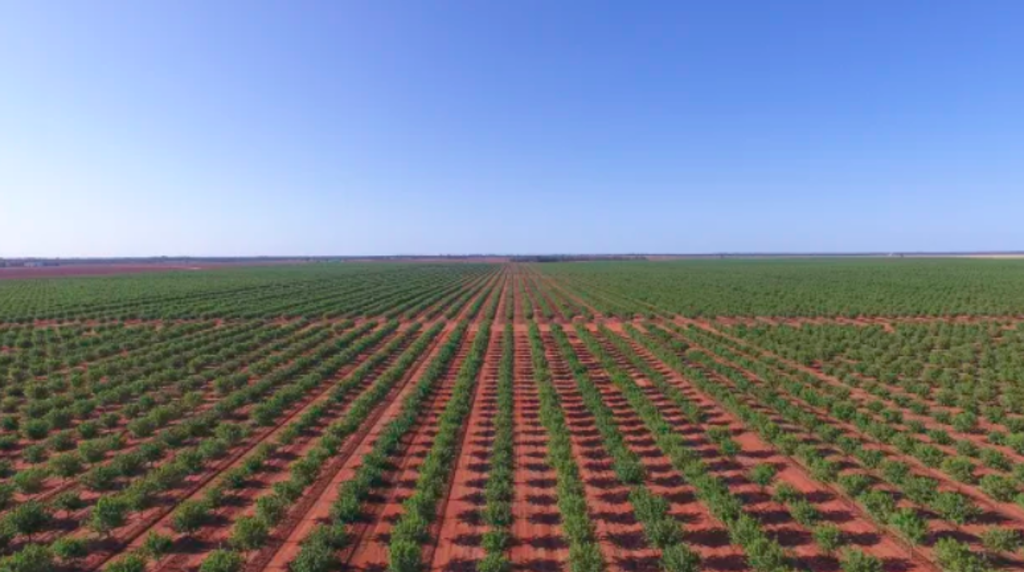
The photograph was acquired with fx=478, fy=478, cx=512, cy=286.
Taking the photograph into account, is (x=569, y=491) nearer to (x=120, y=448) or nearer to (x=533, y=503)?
(x=533, y=503)

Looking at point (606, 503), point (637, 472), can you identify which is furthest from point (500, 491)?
point (637, 472)

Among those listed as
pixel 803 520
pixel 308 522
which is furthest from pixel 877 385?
pixel 308 522

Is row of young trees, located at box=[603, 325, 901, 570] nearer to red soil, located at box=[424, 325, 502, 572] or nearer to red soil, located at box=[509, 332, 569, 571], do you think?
red soil, located at box=[509, 332, 569, 571]

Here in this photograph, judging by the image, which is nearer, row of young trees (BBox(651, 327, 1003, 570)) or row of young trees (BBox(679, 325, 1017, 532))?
row of young trees (BBox(651, 327, 1003, 570))

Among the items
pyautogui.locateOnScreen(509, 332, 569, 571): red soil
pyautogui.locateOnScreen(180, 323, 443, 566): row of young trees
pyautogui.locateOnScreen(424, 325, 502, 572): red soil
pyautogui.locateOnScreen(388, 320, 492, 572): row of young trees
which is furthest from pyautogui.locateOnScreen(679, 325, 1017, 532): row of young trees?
pyautogui.locateOnScreen(180, 323, 443, 566): row of young trees

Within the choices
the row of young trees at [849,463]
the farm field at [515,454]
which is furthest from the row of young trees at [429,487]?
the row of young trees at [849,463]

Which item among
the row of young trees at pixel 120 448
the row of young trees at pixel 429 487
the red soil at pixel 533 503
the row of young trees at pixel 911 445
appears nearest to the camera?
the row of young trees at pixel 429 487

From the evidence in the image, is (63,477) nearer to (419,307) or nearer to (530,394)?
(530,394)

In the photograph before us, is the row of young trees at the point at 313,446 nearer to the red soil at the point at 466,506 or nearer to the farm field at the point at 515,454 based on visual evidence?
the farm field at the point at 515,454
